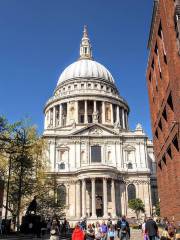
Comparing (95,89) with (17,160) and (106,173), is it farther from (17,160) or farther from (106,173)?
(17,160)

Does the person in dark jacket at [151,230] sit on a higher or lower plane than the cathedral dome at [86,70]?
lower

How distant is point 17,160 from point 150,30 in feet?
63.0

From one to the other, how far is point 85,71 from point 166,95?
75986mm

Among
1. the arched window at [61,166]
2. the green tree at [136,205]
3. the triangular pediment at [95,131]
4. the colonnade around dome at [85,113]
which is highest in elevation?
the colonnade around dome at [85,113]

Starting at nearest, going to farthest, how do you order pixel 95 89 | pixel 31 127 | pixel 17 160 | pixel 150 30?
pixel 150 30 → pixel 17 160 → pixel 31 127 → pixel 95 89

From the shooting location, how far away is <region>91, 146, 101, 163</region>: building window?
6631cm

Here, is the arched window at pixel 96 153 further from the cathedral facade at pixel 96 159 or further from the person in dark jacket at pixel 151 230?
the person in dark jacket at pixel 151 230

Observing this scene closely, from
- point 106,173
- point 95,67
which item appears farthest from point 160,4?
point 95,67

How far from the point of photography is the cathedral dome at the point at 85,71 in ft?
310

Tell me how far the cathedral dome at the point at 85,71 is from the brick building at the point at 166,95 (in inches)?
2631

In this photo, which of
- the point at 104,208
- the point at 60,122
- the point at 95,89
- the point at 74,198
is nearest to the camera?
the point at 104,208

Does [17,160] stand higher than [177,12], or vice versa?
[177,12]

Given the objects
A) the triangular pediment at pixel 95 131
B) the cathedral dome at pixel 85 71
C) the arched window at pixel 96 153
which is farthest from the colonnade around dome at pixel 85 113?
the arched window at pixel 96 153

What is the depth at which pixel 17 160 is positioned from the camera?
33.8m
